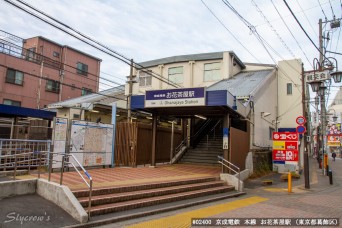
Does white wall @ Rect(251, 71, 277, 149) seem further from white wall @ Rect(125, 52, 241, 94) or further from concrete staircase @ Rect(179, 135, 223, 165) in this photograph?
white wall @ Rect(125, 52, 241, 94)

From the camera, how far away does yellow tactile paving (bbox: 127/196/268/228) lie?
7.01 metres

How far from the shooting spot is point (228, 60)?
2367 cm

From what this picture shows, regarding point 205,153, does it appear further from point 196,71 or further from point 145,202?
point 145,202

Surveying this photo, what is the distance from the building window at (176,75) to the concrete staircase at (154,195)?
48.4 feet

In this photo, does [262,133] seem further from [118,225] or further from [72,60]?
[72,60]

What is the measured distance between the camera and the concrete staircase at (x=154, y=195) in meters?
7.72

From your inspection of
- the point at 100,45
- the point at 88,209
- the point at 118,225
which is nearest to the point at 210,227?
the point at 118,225

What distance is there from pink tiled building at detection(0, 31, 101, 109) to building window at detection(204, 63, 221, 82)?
1061cm

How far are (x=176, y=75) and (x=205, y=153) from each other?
30.8 feet

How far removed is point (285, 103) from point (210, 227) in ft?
69.0

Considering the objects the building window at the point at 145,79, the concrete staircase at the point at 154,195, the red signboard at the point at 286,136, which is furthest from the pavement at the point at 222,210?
the building window at the point at 145,79

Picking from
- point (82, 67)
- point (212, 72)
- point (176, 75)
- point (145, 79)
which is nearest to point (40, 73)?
point (82, 67)

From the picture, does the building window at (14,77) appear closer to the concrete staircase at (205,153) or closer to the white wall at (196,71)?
the white wall at (196,71)

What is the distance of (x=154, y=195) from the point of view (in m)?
9.34
